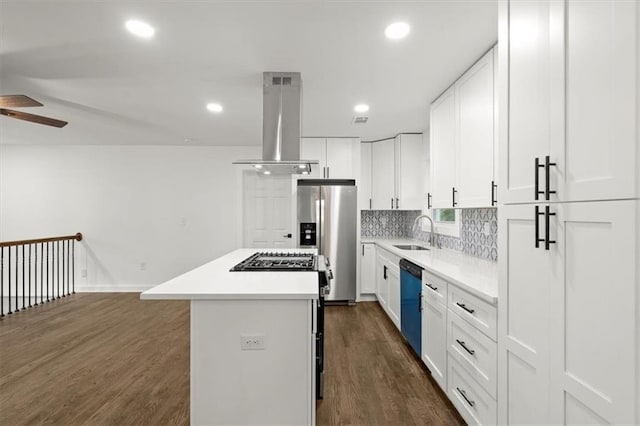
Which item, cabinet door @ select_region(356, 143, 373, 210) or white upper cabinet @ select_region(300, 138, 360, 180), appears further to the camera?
cabinet door @ select_region(356, 143, 373, 210)

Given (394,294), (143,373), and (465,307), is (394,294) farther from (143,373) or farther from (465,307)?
(143,373)

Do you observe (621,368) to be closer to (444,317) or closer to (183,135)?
(444,317)

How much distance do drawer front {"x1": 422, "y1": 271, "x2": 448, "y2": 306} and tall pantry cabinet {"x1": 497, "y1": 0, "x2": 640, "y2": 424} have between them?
0.67 metres

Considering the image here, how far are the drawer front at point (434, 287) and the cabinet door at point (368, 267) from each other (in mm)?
1995

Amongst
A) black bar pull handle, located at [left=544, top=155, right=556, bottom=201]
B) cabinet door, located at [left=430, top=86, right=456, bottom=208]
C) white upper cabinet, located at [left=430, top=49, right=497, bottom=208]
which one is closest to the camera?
black bar pull handle, located at [left=544, top=155, right=556, bottom=201]

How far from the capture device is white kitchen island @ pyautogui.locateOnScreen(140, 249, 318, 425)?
1.52m

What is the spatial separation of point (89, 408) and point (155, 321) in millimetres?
1752

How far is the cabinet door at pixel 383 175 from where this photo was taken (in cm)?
466

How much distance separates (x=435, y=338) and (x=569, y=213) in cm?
157

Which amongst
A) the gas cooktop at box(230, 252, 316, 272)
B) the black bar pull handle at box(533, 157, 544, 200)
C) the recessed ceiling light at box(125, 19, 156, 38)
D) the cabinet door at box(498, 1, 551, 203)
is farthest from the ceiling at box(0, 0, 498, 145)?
the gas cooktop at box(230, 252, 316, 272)

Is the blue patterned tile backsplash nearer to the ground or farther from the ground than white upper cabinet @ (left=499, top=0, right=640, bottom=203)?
nearer to the ground

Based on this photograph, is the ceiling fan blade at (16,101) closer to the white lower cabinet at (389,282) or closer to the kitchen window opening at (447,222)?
the white lower cabinet at (389,282)

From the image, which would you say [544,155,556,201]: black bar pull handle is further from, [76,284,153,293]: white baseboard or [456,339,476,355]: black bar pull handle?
[76,284,153,293]: white baseboard

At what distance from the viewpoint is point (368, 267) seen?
4.54 metres
